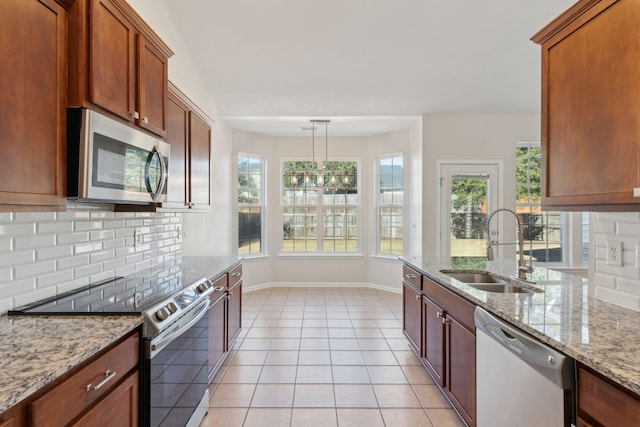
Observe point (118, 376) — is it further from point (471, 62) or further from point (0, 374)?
point (471, 62)

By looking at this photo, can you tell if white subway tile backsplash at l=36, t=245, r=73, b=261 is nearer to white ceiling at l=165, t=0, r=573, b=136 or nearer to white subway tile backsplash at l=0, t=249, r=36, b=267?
white subway tile backsplash at l=0, t=249, r=36, b=267

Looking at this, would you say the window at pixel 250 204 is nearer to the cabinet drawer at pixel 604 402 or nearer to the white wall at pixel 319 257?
the white wall at pixel 319 257

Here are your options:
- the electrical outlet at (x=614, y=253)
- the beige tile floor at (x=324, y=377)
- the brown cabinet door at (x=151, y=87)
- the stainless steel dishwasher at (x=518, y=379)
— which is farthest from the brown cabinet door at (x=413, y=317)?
the brown cabinet door at (x=151, y=87)

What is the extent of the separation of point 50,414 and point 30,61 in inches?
47.9

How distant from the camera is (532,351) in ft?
4.30

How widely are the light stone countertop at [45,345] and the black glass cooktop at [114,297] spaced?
6cm

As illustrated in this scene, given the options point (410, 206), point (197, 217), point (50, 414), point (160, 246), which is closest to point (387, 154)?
point (410, 206)

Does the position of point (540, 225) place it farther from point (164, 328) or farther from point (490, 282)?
point (164, 328)

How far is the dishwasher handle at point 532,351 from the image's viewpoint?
3.83ft

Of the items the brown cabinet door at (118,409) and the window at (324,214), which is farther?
the window at (324,214)

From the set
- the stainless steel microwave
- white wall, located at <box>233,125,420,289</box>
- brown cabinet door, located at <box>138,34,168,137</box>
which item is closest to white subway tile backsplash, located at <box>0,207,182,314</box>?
the stainless steel microwave

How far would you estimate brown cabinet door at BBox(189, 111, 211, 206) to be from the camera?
303cm

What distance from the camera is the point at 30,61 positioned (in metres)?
1.27

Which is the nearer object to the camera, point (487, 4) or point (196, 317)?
point (196, 317)
